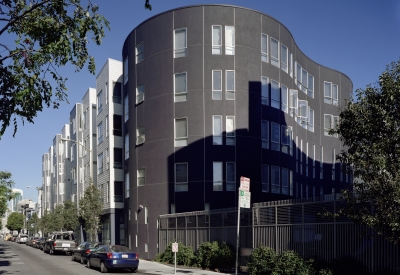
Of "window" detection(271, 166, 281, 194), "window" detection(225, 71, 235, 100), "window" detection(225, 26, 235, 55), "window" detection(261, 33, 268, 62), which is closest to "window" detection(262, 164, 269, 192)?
"window" detection(271, 166, 281, 194)

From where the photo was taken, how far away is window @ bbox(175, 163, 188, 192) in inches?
1313

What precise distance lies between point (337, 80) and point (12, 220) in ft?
411

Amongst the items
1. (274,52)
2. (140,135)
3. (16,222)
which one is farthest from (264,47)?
(16,222)

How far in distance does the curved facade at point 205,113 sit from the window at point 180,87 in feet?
0.22

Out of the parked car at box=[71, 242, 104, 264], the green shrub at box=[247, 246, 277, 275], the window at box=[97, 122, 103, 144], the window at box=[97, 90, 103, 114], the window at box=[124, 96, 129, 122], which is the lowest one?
the parked car at box=[71, 242, 104, 264]

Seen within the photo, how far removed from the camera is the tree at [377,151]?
508 inches

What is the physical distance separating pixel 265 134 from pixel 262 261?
1613 centimetres

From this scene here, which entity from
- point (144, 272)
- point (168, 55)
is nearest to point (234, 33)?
point (168, 55)

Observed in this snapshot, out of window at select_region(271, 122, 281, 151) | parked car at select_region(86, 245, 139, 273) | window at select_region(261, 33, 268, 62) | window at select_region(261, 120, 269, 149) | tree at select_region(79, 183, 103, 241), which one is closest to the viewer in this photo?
parked car at select_region(86, 245, 139, 273)

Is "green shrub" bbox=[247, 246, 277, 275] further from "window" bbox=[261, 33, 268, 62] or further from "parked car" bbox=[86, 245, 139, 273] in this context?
"window" bbox=[261, 33, 268, 62]

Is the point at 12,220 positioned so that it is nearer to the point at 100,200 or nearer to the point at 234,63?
the point at 100,200

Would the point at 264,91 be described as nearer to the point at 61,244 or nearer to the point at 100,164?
the point at 100,164

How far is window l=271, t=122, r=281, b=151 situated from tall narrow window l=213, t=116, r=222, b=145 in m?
4.13

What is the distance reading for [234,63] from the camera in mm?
33969
